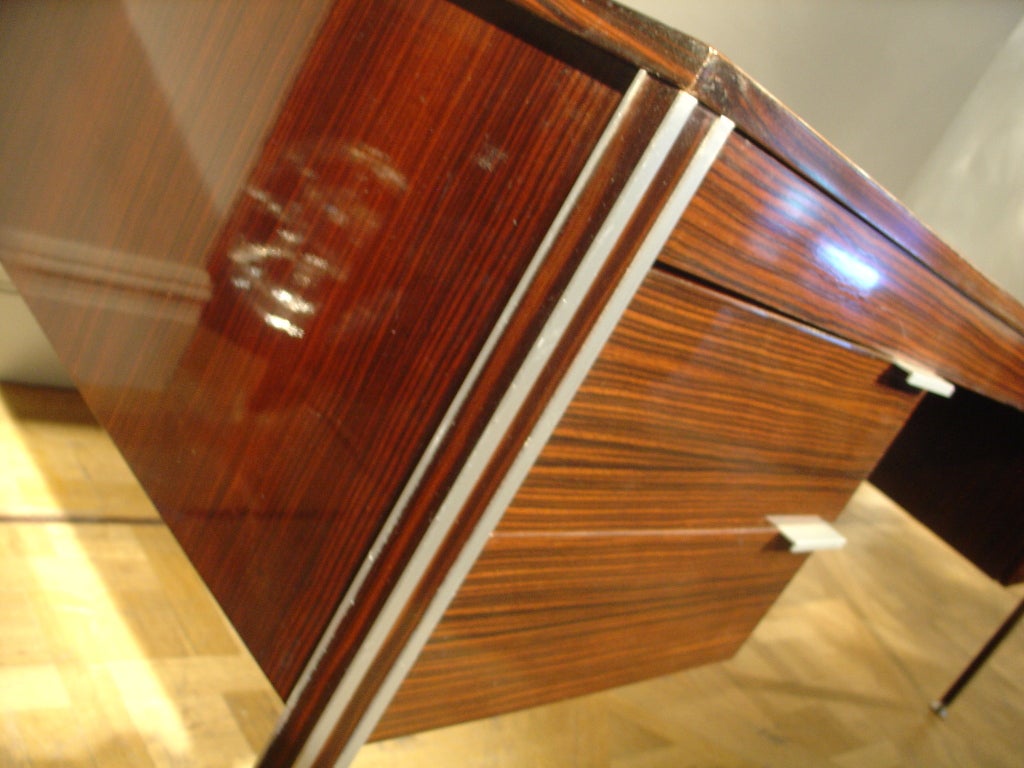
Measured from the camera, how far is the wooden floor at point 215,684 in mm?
582

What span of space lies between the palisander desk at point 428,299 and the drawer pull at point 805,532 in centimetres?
13

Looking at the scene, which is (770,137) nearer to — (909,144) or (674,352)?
(674,352)

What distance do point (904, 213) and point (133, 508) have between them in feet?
2.36

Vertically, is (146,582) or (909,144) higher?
(909,144)

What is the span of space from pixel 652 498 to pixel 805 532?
0.86 ft

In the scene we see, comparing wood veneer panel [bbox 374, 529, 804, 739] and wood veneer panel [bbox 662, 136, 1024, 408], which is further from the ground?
wood veneer panel [bbox 662, 136, 1024, 408]

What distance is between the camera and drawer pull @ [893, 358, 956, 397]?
28.7 inches

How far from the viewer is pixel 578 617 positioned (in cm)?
60

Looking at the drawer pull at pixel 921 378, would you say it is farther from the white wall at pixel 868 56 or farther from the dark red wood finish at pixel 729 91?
the white wall at pixel 868 56

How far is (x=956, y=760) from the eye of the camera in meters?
1.15

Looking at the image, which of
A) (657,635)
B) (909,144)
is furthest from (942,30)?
(657,635)

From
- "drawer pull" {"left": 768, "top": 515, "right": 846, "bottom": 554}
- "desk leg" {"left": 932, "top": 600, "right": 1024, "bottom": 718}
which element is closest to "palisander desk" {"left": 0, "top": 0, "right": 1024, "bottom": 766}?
"drawer pull" {"left": 768, "top": 515, "right": 846, "bottom": 554}

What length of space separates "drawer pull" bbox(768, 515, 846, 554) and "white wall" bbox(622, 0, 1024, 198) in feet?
2.22

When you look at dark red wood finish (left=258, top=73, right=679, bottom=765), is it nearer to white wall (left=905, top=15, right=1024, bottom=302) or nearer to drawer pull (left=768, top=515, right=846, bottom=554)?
drawer pull (left=768, top=515, right=846, bottom=554)
